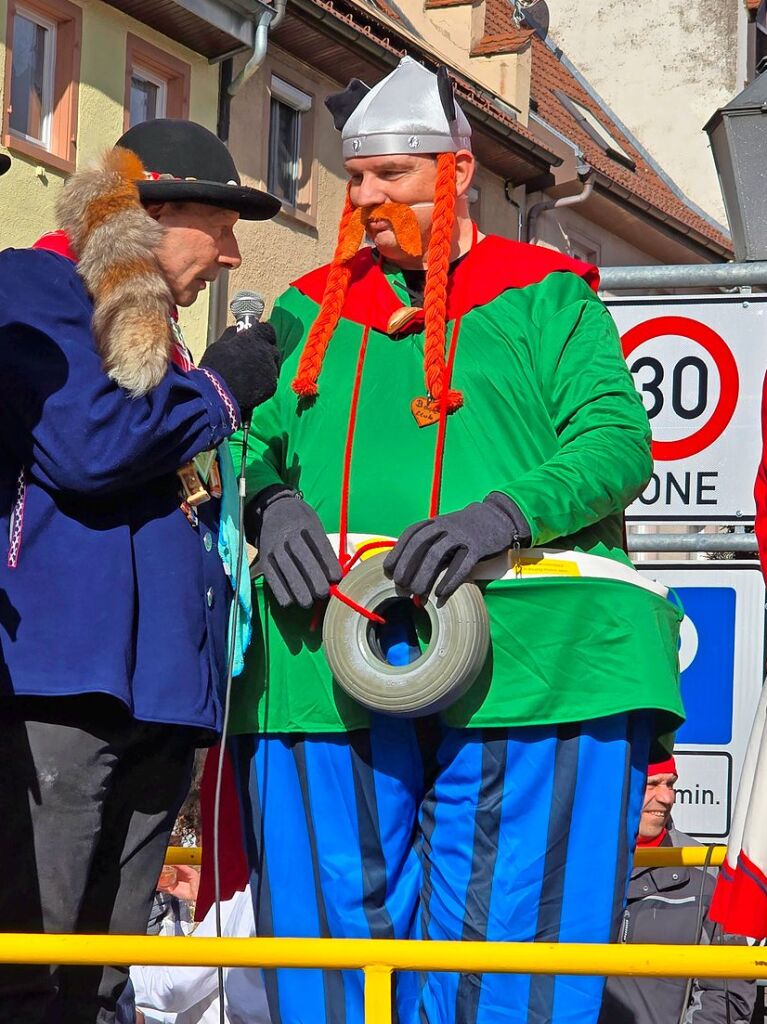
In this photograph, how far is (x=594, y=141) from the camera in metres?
25.7

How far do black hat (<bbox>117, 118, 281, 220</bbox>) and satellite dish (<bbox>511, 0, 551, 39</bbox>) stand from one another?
877 inches

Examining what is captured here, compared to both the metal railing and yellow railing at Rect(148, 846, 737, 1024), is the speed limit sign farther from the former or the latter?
yellow railing at Rect(148, 846, 737, 1024)

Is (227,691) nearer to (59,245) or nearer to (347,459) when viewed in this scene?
(347,459)

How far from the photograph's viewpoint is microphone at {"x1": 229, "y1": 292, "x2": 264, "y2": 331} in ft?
11.5

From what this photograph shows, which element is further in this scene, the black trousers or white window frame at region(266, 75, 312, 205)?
white window frame at region(266, 75, 312, 205)

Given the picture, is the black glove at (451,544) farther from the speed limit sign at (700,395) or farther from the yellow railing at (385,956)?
the speed limit sign at (700,395)

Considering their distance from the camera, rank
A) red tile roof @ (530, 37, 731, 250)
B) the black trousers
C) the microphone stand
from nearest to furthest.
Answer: the black trousers
the microphone stand
red tile roof @ (530, 37, 731, 250)

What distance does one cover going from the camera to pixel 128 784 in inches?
127

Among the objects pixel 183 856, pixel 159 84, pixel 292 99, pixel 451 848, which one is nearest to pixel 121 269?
pixel 451 848

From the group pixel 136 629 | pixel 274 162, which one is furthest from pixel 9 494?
pixel 274 162

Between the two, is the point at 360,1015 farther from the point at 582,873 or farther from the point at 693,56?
the point at 693,56

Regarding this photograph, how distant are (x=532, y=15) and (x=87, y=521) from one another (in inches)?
924

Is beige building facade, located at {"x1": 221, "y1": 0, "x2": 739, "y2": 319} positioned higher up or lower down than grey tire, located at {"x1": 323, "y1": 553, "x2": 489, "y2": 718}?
higher up

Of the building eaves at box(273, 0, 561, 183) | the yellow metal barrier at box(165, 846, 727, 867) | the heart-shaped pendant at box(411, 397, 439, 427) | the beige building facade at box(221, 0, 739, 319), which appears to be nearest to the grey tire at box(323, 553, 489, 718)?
the heart-shaped pendant at box(411, 397, 439, 427)
